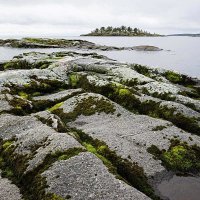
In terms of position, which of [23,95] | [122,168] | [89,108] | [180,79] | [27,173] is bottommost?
[180,79]

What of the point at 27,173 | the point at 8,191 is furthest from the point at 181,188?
the point at 8,191

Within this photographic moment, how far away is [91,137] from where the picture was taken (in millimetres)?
33000

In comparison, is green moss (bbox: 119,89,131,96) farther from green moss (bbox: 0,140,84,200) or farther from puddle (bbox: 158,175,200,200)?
green moss (bbox: 0,140,84,200)

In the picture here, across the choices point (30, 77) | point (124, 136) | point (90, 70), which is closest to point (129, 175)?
point (124, 136)

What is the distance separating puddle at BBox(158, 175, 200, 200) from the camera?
24.5m

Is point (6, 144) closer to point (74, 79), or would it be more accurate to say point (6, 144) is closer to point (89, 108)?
point (89, 108)

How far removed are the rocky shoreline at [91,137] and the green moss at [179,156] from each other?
0.30 feet

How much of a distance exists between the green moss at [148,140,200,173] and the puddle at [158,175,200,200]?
1.45 m

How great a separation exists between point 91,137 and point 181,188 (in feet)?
36.2

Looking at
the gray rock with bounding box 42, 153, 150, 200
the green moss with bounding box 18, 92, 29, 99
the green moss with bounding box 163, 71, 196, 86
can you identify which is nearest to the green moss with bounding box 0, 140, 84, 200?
the gray rock with bounding box 42, 153, 150, 200

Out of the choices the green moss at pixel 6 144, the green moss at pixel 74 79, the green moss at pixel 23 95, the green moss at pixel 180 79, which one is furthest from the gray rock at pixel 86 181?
the green moss at pixel 180 79

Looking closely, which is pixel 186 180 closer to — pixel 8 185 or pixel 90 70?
pixel 8 185

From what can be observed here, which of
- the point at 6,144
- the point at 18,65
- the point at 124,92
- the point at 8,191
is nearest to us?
the point at 8,191

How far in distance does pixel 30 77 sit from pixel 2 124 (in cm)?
1997
